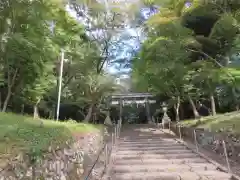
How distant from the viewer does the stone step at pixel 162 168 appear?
765cm

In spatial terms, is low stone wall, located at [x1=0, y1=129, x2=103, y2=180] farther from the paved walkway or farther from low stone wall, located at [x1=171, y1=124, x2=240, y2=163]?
low stone wall, located at [x1=171, y1=124, x2=240, y2=163]

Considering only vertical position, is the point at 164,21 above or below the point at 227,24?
above

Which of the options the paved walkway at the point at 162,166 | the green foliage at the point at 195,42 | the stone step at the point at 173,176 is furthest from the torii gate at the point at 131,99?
the stone step at the point at 173,176

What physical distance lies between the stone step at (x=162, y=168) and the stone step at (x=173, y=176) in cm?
31

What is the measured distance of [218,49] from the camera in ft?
50.1

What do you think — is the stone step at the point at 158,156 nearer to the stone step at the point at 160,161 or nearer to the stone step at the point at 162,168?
the stone step at the point at 160,161

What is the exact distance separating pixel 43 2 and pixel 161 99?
19229 millimetres

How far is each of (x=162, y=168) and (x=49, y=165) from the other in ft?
12.3

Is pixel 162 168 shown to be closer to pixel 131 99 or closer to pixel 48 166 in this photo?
pixel 48 166

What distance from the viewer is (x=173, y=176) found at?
698 cm

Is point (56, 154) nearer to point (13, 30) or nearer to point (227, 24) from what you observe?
point (13, 30)

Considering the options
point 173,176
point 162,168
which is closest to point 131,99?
point 162,168

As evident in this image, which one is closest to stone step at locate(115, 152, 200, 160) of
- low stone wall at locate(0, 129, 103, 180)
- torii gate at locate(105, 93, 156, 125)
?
low stone wall at locate(0, 129, 103, 180)

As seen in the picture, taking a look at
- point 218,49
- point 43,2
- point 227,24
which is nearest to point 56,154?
point 43,2
